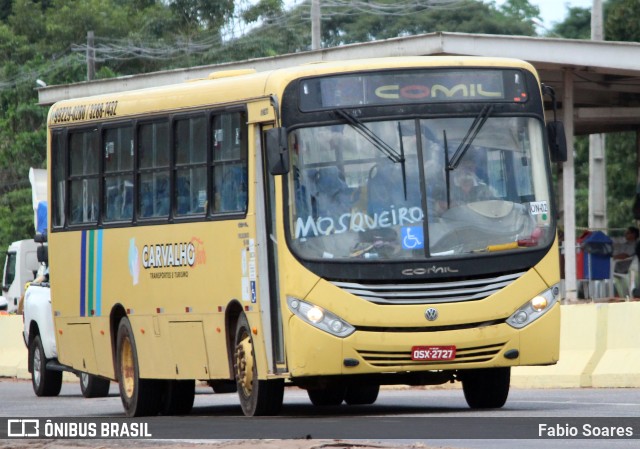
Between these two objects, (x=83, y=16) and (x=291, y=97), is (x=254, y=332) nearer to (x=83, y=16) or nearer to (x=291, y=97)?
(x=291, y=97)

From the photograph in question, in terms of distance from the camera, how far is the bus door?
49.9 feet

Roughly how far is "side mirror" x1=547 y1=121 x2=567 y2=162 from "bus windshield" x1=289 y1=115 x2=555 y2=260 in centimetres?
35

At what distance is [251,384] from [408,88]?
2.94 m

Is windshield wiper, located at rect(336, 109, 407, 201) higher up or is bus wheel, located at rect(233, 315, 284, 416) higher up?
windshield wiper, located at rect(336, 109, 407, 201)

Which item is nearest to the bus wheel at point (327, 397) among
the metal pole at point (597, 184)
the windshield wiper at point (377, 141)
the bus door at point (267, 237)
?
the bus door at point (267, 237)

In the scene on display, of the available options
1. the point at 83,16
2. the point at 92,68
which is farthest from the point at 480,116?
the point at 83,16

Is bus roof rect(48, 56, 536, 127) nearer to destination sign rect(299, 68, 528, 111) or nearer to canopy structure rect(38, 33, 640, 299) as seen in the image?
destination sign rect(299, 68, 528, 111)

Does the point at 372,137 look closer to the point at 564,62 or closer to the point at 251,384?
the point at 251,384

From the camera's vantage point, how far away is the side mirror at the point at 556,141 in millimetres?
15523

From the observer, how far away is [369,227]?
15008 millimetres

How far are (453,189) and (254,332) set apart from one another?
2.12 metres

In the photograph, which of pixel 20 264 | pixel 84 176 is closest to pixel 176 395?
pixel 84 176

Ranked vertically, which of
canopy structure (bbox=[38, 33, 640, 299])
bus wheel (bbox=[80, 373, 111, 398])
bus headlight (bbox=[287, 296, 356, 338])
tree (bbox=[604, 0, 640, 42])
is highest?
tree (bbox=[604, 0, 640, 42])

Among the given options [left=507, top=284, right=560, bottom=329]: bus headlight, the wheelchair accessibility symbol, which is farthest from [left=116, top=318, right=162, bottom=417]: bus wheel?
[left=507, top=284, right=560, bottom=329]: bus headlight
